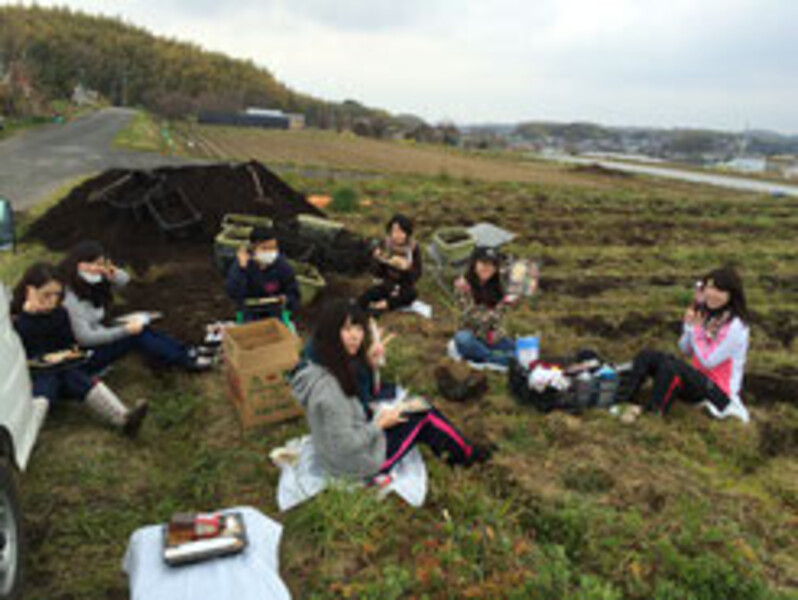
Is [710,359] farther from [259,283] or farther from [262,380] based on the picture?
[259,283]

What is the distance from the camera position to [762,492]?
3.95 metres

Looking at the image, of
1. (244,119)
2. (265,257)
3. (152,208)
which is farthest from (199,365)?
(244,119)

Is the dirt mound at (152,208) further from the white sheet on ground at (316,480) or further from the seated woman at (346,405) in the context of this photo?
the seated woman at (346,405)

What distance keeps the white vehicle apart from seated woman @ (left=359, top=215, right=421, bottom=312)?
4268 millimetres

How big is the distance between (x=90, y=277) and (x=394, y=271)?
11.8 ft

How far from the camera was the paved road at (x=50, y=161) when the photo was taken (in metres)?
14.9

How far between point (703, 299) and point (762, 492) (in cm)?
163

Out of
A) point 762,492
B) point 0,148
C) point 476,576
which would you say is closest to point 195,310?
point 476,576

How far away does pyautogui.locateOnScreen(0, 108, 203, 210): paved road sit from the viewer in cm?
1485

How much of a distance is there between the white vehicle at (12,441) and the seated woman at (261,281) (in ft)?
7.54

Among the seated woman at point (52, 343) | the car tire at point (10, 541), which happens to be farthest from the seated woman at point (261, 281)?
the car tire at point (10, 541)

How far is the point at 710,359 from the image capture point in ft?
14.9

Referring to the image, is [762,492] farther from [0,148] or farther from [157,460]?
[0,148]

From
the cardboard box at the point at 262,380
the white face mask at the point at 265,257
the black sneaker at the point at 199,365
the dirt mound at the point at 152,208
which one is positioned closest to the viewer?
the cardboard box at the point at 262,380
